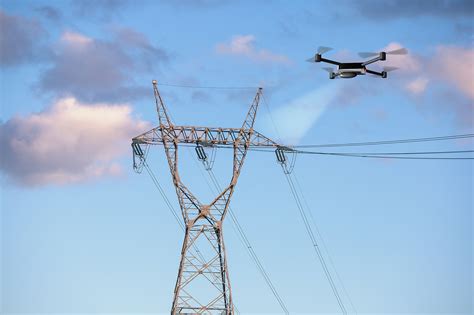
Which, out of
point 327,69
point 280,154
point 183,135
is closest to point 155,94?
point 183,135

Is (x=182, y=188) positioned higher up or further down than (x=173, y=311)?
higher up

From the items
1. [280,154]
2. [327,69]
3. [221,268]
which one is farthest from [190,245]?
[327,69]

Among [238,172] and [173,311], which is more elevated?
[238,172]

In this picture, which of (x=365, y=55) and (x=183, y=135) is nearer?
(x=365, y=55)

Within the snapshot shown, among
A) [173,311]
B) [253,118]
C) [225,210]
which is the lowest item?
[173,311]

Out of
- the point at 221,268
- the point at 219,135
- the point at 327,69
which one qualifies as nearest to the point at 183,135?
the point at 219,135

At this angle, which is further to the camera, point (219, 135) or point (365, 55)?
point (219, 135)

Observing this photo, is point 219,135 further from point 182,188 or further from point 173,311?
point 173,311

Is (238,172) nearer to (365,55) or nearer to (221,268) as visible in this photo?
(221,268)

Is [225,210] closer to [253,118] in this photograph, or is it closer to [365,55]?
[253,118]
